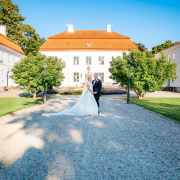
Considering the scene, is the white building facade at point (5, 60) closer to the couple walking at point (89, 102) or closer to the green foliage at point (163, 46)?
the couple walking at point (89, 102)

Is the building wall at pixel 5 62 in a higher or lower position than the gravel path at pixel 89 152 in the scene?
higher

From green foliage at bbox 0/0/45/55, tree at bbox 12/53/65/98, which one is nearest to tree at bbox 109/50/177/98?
tree at bbox 12/53/65/98

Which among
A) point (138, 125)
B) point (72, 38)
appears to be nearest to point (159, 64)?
point (138, 125)

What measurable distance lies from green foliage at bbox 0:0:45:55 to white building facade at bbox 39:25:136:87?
1061 centimetres

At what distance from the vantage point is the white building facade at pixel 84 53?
36.5 m

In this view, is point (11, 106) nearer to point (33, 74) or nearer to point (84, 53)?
point (33, 74)

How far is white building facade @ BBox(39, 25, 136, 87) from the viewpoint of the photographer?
120 ft

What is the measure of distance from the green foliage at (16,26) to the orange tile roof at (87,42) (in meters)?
9.90

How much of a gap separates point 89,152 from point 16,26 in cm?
4592

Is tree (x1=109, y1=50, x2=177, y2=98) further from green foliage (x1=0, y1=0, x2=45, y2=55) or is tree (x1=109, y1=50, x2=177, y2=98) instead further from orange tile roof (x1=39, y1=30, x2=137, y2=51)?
green foliage (x1=0, y1=0, x2=45, y2=55)

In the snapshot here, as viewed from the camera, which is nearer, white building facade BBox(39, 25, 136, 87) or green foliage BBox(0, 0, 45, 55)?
white building facade BBox(39, 25, 136, 87)

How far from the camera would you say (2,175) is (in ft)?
9.55

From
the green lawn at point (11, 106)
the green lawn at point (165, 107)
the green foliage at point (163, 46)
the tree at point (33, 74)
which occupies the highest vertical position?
the green foliage at point (163, 46)

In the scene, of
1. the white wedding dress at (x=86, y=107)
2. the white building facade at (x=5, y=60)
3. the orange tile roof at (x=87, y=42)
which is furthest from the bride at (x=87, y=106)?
the orange tile roof at (x=87, y=42)
